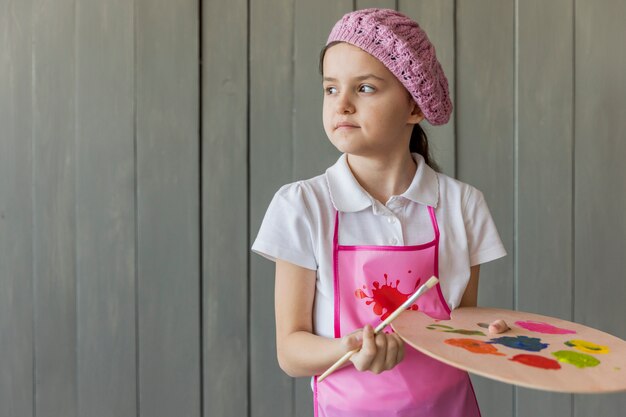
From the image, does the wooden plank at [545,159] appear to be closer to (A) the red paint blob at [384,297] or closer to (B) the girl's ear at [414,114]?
(B) the girl's ear at [414,114]

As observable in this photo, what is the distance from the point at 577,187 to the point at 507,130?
0.78 feet

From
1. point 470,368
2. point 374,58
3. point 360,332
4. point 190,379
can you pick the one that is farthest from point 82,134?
point 470,368

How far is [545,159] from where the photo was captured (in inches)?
65.7

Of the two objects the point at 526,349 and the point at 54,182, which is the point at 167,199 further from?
the point at 526,349

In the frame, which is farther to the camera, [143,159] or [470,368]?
[143,159]

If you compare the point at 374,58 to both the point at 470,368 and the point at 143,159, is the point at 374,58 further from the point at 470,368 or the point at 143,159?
the point at 143,159

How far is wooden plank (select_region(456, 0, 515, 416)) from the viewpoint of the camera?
1.65 m

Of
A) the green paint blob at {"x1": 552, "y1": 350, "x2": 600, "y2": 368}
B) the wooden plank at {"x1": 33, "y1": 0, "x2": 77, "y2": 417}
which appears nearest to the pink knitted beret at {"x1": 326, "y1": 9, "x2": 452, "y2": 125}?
the green paint blob at {"x1": 552, "y1": 350, "x2": 600, "y2": 368}

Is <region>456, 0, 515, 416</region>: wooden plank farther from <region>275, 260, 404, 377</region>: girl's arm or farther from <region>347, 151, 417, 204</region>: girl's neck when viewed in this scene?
<region>275, 260, 404, 377</region>: girl's arm

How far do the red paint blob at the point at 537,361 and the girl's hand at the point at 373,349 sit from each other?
0.16 meters

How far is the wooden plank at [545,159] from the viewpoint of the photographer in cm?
165

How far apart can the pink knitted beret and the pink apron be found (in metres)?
0.24

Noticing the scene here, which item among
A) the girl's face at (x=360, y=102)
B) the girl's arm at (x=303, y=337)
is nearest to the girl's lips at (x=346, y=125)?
the girl's face at (x=360, y=102)

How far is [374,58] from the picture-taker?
40.3 inches
